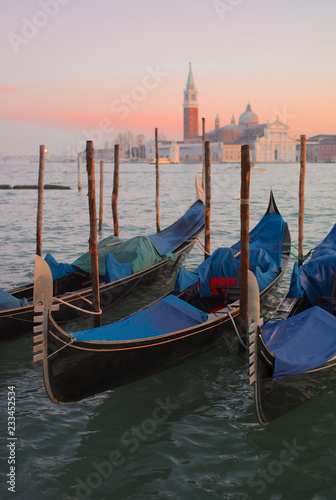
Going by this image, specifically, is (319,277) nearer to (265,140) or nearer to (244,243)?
(244,243)

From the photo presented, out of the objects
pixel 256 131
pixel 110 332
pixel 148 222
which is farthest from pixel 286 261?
pixel 256 131

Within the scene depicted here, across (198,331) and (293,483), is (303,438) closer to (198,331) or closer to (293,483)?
(293,483)

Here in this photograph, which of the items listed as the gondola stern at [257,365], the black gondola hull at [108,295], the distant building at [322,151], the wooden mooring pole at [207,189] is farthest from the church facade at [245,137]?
the gondola stern at [257,365]

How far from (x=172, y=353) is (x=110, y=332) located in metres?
0.64

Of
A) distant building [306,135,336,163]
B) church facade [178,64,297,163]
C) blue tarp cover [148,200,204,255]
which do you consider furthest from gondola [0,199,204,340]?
distant building [306,135,336,163]

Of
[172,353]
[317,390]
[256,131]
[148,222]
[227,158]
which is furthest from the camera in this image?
[256,131]

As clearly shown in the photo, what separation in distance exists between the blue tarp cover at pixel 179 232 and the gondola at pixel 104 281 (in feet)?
1.33

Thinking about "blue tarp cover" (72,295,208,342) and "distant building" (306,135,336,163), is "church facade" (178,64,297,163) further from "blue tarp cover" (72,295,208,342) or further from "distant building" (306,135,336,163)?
"blue tarp cover" (72,295,208,342)

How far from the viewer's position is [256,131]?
11225cm

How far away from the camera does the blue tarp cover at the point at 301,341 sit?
12.7 feet

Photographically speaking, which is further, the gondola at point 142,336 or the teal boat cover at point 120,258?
the teal boat cover at point 120,258

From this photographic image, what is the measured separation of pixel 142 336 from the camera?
4.57 meters

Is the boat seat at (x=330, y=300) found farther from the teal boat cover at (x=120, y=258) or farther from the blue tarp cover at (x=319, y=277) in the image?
the teal boat cover at (x=120, y=258)

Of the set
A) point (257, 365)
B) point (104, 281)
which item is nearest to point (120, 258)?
point (104, 281)
